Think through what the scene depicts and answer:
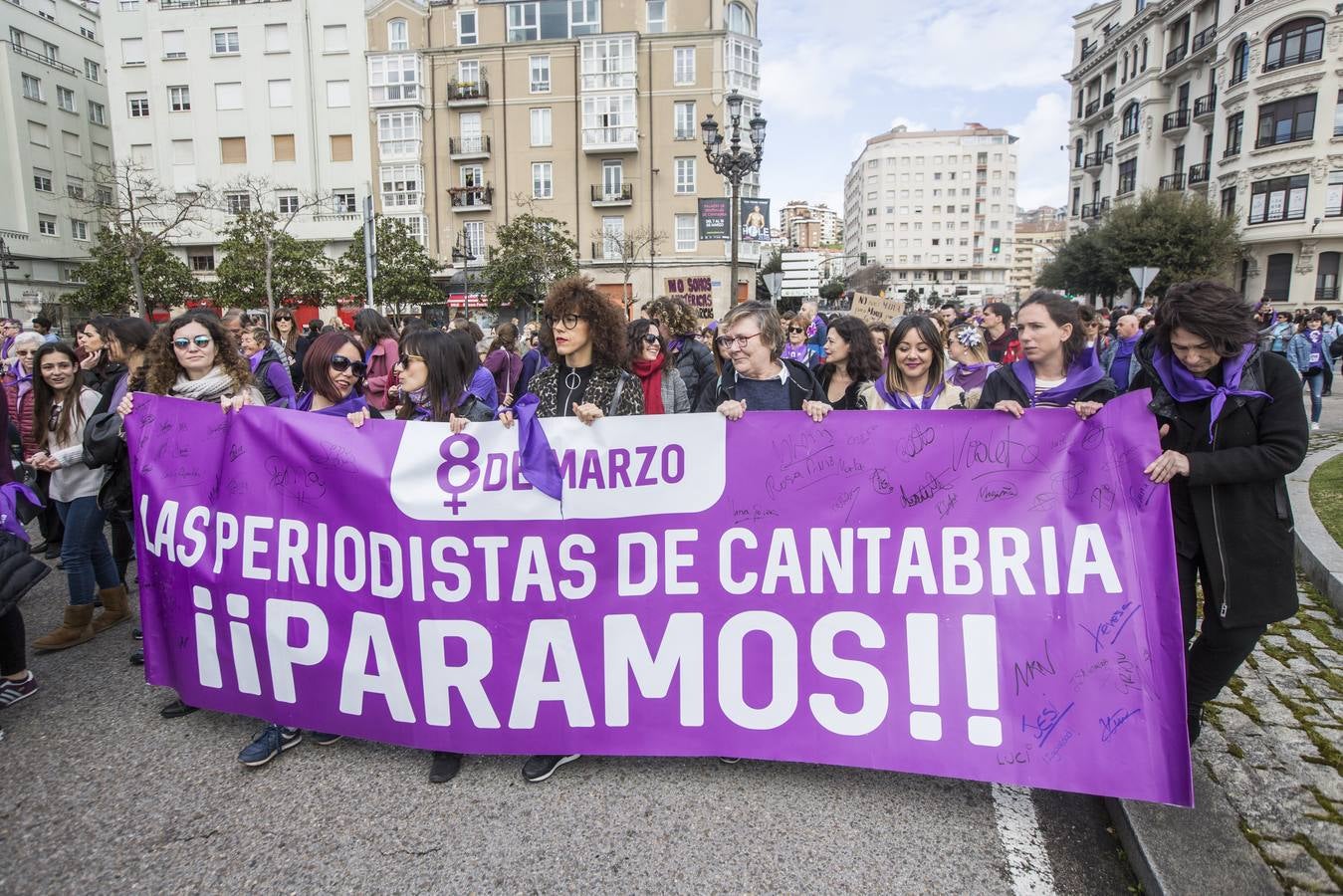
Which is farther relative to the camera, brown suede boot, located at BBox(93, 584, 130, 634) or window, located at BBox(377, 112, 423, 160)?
window, located at BBox(377, 112, 423, 160)

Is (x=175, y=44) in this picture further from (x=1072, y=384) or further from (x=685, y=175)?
(x=1072, y=384)

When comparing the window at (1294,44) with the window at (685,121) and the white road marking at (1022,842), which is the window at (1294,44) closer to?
the window at (685,121)

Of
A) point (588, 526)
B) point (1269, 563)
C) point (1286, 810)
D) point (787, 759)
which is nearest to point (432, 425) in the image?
point (588, 526)

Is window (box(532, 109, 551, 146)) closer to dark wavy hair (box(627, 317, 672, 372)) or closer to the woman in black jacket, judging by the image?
dark wavy hair (box(627, 317, 672, 372))

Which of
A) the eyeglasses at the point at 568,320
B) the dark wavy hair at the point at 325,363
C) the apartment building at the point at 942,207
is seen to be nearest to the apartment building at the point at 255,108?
the dark wavy hair at the point at 325,363

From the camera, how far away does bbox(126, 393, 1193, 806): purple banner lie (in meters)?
2.96

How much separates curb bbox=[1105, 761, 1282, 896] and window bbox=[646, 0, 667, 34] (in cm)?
4759

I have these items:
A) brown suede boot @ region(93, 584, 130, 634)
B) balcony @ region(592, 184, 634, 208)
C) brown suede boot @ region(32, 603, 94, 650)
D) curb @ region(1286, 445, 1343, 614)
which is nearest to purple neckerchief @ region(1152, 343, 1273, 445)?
curb @ region(1286, 445, 1343, 614)

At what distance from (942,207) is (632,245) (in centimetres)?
11394

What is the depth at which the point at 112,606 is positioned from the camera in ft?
16.5

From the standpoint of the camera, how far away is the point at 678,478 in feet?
10.9

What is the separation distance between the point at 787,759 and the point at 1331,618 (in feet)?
11.7

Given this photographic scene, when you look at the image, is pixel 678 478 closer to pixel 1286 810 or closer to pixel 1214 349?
pixel 1214 349

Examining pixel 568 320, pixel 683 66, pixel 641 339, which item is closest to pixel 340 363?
pixel 568 320
